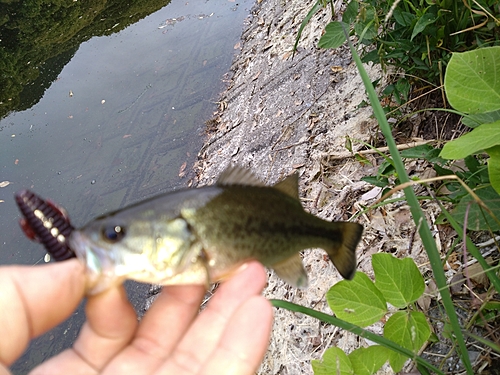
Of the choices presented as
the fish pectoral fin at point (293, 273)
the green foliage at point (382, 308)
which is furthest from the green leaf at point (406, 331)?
the fish pectoral fin at point (293, 273)

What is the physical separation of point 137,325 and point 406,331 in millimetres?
1076

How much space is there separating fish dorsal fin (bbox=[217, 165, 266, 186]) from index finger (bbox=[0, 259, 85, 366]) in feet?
2.12

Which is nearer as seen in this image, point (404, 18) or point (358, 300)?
point (358, 300)

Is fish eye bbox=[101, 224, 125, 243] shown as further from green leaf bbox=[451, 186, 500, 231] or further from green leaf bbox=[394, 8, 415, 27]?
green leaf bbox=[394, 8, 415, 27]

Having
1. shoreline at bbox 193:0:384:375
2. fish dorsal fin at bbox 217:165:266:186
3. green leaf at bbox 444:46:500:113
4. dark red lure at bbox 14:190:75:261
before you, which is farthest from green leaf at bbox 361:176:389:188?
dark red lure at bbox 14:190:75:261

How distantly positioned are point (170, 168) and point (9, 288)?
444cm

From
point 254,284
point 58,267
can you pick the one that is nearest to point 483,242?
point 254,284

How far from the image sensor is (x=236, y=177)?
1851mm

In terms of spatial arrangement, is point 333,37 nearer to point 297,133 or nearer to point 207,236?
point 297,133

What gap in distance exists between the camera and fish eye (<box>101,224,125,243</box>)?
1544 millimetres

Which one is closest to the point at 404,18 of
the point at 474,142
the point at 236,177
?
the point at 474,142

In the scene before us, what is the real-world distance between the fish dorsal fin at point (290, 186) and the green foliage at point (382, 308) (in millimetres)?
433

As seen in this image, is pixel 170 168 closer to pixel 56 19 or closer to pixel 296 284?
pixel 296 284

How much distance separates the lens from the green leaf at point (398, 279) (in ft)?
5.84
